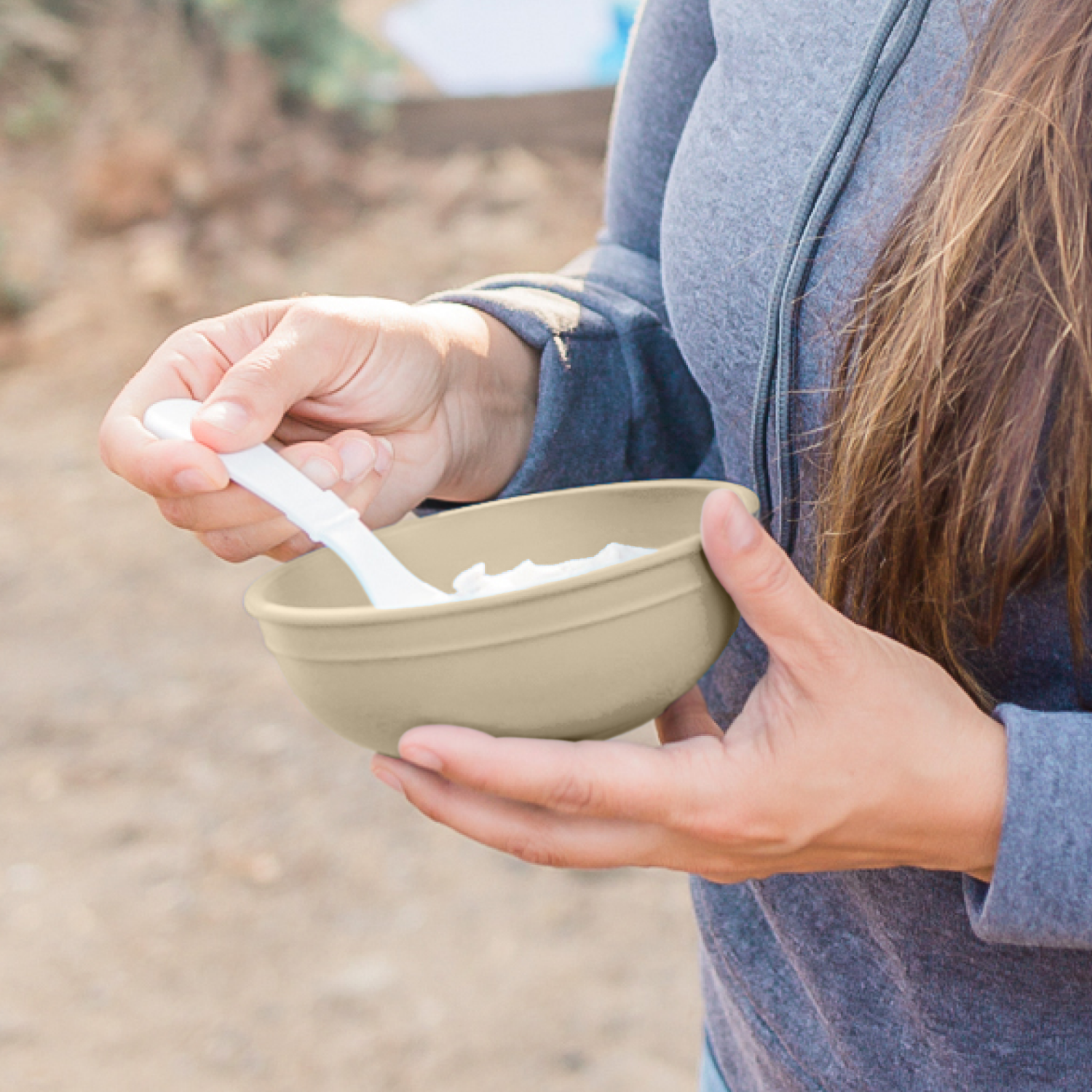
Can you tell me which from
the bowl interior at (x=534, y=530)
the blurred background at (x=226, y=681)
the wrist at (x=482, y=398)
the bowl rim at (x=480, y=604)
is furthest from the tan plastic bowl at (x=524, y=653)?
the blurred background at (x=226, y=681)

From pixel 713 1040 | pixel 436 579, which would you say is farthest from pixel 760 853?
pixel 713 1040

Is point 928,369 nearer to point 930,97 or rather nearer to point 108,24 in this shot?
point 930,97

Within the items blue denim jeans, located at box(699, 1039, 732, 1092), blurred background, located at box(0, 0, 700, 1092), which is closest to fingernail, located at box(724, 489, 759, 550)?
blue denim jeans, located at box(699, 1039, 732, 1092)

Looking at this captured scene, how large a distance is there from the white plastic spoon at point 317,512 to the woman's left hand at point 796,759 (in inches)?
6.1

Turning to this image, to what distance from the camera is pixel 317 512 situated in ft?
2.22

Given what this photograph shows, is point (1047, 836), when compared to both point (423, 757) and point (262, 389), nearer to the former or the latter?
point (423, 757)

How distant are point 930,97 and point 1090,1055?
560 mm

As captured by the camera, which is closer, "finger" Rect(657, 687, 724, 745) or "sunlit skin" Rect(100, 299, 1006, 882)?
"sunlit skin" Rect(100, 299, 1006, 882)

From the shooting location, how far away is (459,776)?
1.73 ft

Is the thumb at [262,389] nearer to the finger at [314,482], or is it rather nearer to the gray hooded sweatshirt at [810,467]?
the finger at [314,482]

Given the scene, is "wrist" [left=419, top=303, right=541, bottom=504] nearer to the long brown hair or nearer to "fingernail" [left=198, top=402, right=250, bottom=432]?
"fingernail" [left=198, top=402, right=250, bottom=432]

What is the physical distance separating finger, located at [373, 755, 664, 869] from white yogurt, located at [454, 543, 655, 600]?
113 mm

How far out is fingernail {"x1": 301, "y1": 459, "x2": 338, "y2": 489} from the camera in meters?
0.69

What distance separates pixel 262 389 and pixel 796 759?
380mm
